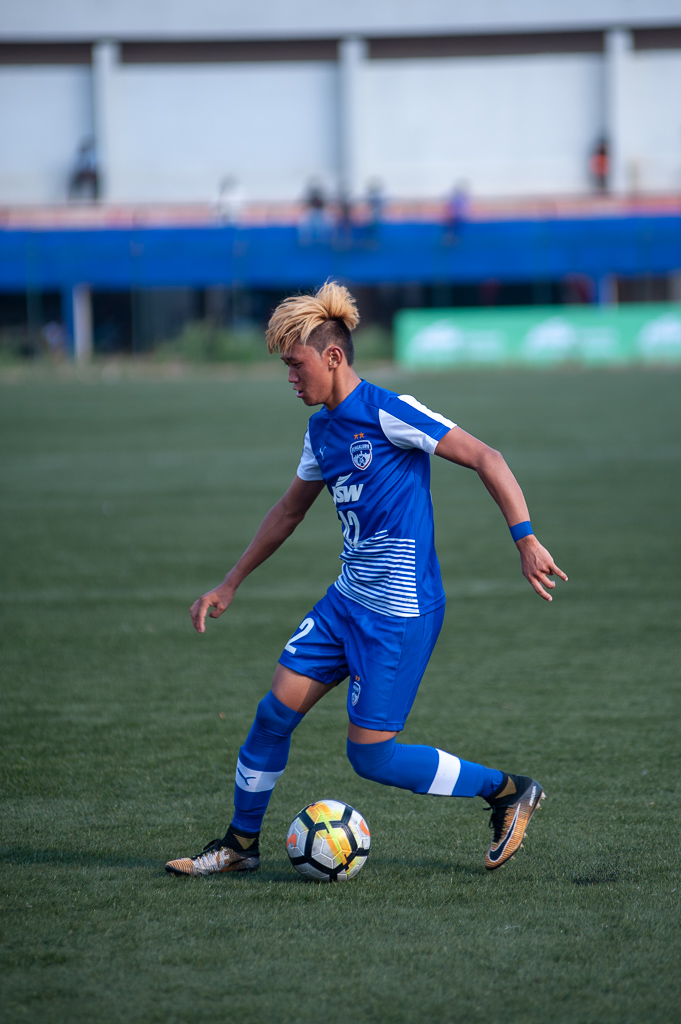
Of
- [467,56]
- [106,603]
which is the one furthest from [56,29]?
[106,603]

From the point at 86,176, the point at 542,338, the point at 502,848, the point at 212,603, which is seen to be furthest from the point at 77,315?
the point at 502,848

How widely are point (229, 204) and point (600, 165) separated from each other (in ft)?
44.1

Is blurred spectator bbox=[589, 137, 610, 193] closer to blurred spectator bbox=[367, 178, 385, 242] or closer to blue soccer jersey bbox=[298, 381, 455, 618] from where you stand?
blurred spectator bbox=[367, 178, 385, 242]

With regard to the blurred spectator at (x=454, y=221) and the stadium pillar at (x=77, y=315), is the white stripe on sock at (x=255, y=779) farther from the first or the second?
the blurred spectator at (x=454, y=221)

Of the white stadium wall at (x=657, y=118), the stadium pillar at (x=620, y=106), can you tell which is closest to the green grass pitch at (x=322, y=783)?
the stadium pillar at (x=620, y=106)

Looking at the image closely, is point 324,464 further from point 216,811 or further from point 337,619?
point 216,811

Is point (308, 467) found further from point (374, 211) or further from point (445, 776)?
point (374, 211)

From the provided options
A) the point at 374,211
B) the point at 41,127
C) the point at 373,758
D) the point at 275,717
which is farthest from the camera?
the point at 41,127

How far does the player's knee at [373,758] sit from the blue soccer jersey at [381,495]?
425 millimetres

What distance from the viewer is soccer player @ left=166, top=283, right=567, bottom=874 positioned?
3.54m

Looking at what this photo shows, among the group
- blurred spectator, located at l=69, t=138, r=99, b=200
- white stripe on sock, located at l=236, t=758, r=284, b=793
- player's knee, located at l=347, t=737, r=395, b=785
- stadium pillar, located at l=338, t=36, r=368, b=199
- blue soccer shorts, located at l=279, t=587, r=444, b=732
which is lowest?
white stripe on sock, located at l=236, t=758, r=284, b=793

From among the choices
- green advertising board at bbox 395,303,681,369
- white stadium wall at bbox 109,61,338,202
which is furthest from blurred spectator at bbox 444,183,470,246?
white stadium wall at bbox 109,61,338,202

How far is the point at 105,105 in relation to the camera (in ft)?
131

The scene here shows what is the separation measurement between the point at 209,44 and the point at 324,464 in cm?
4053
